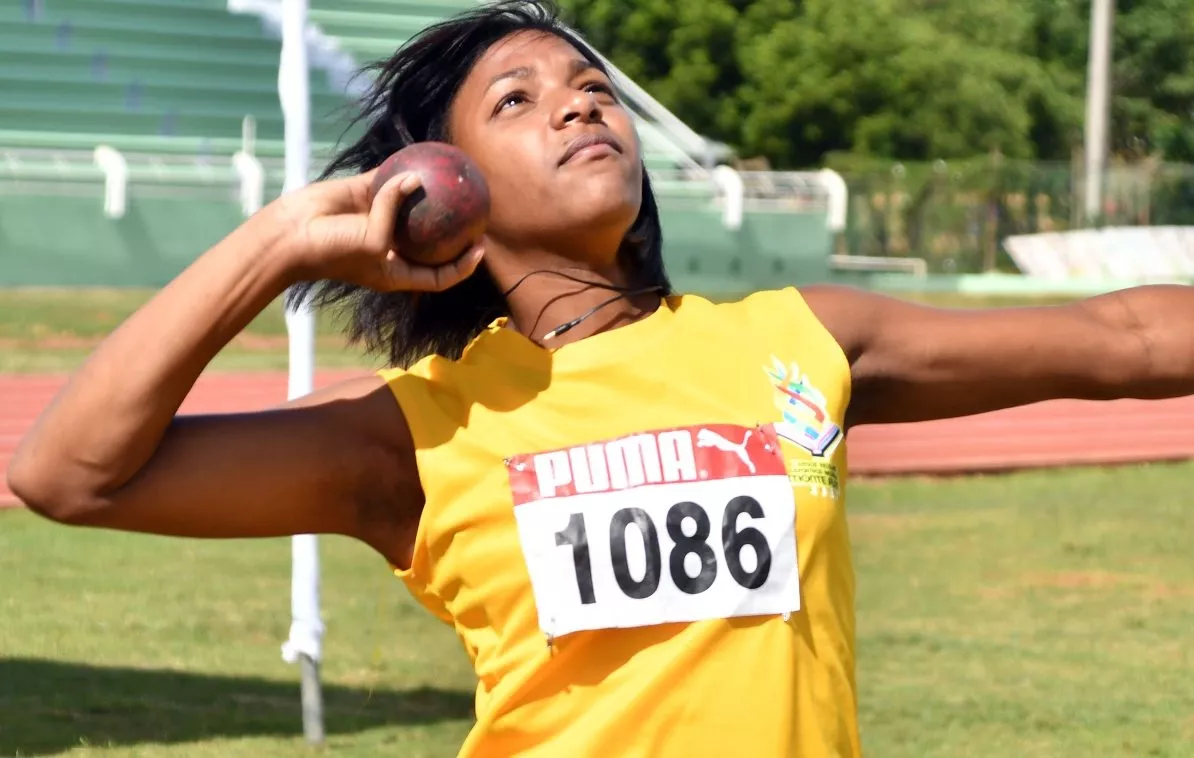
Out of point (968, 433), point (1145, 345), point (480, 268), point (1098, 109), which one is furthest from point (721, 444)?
point (1098, 109)

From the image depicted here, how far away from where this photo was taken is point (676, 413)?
2494 millimetres

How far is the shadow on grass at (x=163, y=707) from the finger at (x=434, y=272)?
337 cm

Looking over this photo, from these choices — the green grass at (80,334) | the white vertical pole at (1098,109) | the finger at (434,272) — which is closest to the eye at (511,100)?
the finger at (434,272)

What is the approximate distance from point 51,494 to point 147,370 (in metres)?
0.21

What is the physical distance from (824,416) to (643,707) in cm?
47

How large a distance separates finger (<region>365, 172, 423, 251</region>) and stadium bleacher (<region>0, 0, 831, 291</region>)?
747 inches

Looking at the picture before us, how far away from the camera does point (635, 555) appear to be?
8.02 feet

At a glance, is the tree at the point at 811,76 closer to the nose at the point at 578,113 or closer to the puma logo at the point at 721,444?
the nose at the point at 578,113

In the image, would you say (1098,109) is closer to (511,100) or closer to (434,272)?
(511,100)

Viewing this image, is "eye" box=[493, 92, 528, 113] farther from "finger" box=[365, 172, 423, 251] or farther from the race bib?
the race bib

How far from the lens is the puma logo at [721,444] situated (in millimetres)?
2479

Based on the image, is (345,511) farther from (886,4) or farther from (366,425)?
(886,4)

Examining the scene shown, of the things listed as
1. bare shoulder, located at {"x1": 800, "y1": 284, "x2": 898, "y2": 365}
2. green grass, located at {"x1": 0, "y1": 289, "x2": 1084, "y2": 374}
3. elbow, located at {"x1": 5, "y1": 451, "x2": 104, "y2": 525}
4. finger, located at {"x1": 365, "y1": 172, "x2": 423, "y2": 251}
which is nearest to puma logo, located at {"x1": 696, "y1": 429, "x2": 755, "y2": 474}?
bare shoulder, located at {"x1": 800, "y1": 284, "x2": 898, "y2": 365}

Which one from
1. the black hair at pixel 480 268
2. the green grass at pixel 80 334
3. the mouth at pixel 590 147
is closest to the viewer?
the mouth at pixel 590 147
